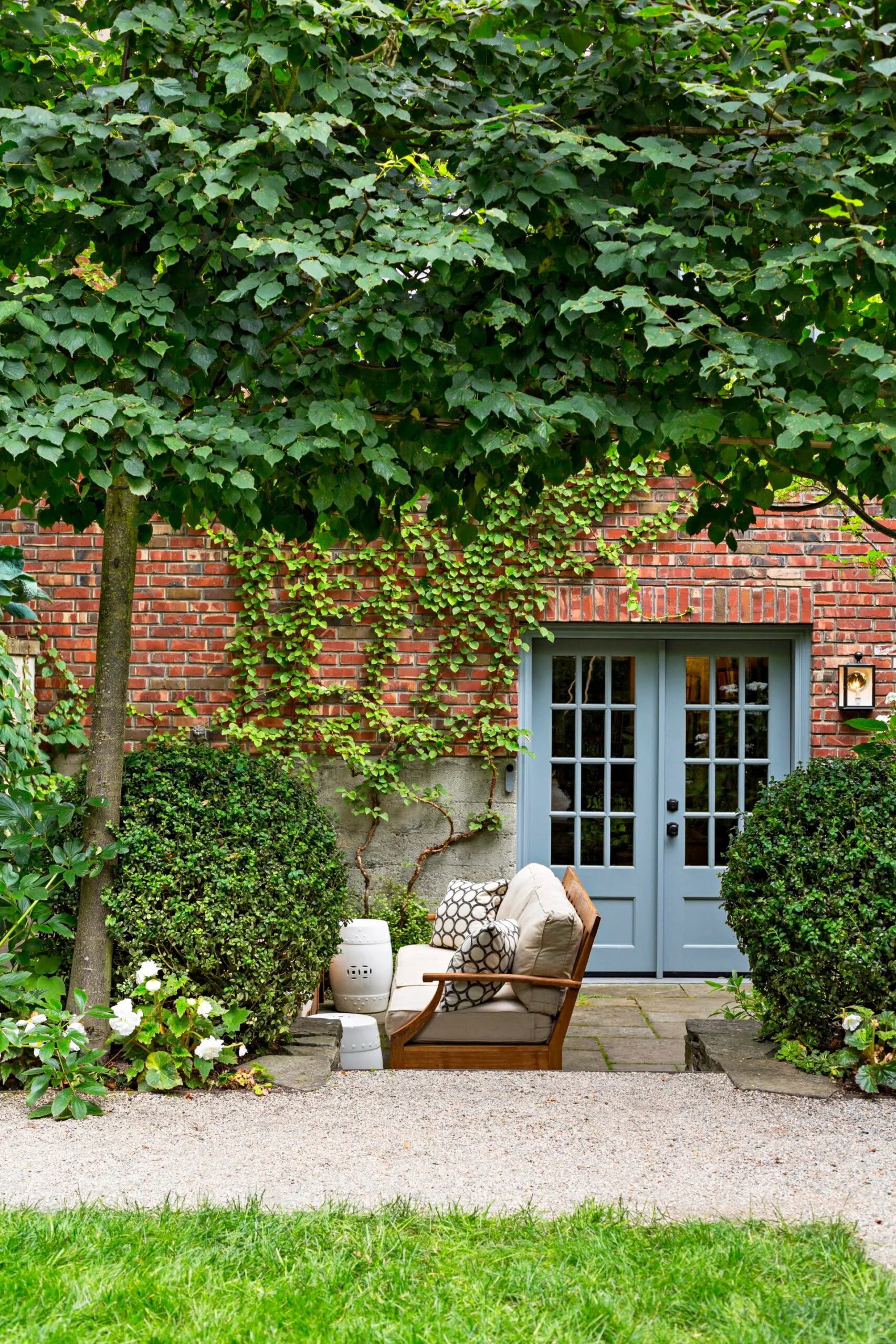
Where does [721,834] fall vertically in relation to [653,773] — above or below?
below

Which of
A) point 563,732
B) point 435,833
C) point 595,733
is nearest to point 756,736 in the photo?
point 595,733

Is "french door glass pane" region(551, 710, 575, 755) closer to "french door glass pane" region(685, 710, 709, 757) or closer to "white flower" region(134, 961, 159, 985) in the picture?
"french door glass pane" region(685, 710, 709, 757)

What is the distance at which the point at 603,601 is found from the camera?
674 centimetres

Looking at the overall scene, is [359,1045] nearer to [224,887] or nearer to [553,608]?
[224,887]

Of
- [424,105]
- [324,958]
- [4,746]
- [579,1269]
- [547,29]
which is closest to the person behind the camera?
[579,1269]

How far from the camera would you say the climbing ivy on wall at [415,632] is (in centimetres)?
667

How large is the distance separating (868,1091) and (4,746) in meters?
3.69

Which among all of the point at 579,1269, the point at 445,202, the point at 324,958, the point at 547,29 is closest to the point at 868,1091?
the point at 579,1269

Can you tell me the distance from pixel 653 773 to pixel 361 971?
2.33m

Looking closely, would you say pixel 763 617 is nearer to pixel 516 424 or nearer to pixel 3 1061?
pixel 516 424

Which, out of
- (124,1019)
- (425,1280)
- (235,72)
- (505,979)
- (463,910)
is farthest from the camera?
(463,910)

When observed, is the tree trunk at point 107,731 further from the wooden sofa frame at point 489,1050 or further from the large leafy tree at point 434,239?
the wooden sofa frame at point 489,1050

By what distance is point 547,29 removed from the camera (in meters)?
3.11

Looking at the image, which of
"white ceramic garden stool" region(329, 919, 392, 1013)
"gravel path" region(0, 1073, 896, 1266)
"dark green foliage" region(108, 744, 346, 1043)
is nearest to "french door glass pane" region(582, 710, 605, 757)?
"white ceramic garden stool" region(329, 919, 392, 1013)
